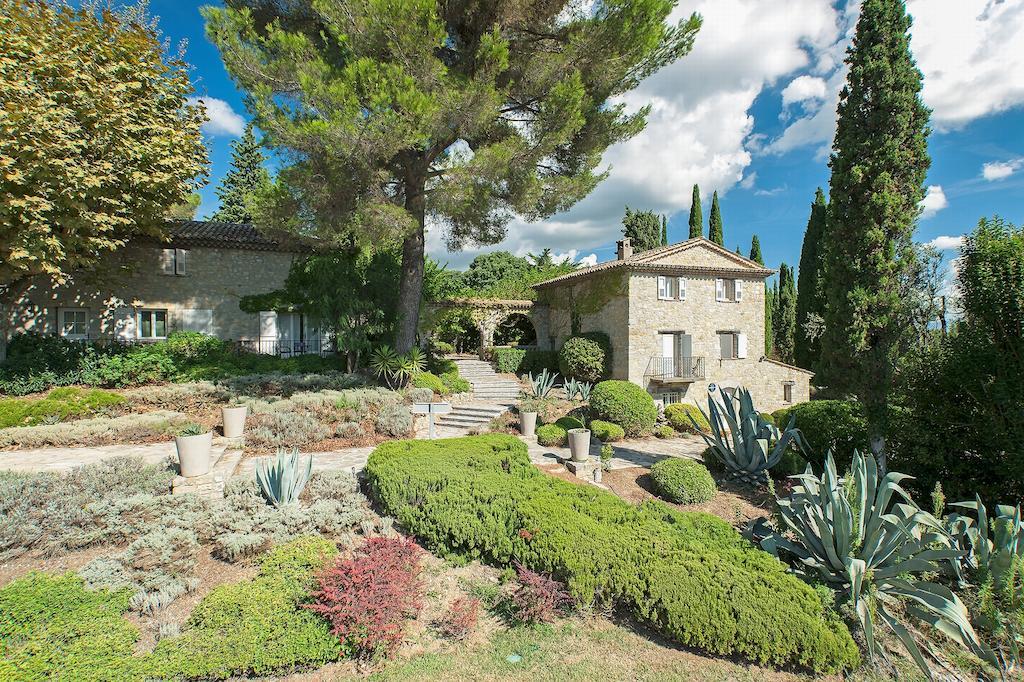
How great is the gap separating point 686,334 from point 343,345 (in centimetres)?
1418

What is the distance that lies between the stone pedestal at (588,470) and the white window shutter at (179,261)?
1654 centimetres

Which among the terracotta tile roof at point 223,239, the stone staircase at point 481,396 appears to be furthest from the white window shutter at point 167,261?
the stone staircase at point 481,396

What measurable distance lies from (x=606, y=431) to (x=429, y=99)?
9.58 meters

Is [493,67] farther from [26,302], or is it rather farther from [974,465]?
[26,302]

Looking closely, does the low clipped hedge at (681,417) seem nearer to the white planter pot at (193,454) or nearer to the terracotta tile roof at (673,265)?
the terracotta tile roof at (673,265)

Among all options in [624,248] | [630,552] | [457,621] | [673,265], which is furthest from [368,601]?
[624,248]

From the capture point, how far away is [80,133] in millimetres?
11461

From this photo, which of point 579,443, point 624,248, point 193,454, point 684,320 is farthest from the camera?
point 624,248

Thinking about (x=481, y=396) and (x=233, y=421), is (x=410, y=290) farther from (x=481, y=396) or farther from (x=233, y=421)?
(x=233, y=421)

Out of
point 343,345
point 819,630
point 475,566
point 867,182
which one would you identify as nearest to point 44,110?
point 343,345

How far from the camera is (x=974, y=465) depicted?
6.32 m

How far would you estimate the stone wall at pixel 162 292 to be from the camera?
14.9 metres

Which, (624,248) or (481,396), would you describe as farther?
(624,248)

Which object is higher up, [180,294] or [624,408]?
[180,294]
